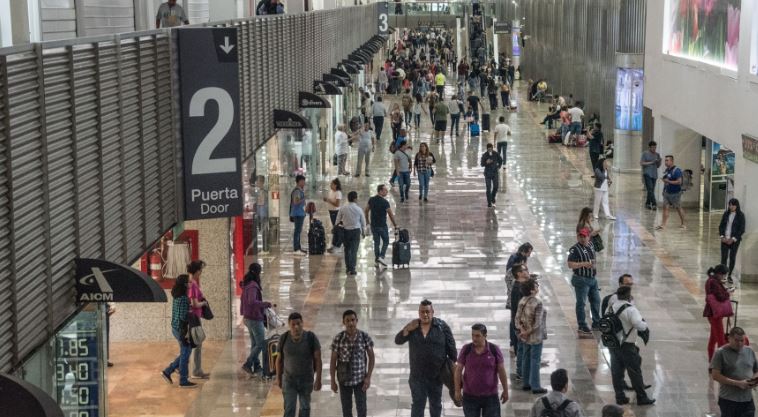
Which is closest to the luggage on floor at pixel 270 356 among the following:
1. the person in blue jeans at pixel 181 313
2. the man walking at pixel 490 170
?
the person in blue jeans at pixel 181 313

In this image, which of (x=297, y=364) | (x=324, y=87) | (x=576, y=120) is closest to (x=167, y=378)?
(x=297, y=364)

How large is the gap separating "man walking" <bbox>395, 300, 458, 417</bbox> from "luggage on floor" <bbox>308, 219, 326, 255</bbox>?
33.7ft

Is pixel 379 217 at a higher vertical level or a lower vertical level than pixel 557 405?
lower

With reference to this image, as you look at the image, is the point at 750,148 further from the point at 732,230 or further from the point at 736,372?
the point at 736,372

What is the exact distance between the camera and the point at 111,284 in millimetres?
7719

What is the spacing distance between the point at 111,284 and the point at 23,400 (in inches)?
81.4

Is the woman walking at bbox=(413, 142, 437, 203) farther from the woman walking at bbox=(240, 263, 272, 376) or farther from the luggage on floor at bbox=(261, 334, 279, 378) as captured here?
the luggage on floor at bbox=(261, 334, 279, 378)

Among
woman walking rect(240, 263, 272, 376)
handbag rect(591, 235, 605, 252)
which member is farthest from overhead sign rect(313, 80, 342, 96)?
woman walking rect(240, 263, 272, 376)

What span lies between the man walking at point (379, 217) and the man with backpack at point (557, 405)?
1076 centimetres

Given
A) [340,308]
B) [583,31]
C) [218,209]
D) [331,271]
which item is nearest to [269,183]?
[331,271]

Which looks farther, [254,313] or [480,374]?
[254,313]

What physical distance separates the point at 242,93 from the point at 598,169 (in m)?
11.5

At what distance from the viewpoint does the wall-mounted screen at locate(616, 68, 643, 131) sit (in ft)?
104

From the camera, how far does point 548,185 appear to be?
29.9 meters
